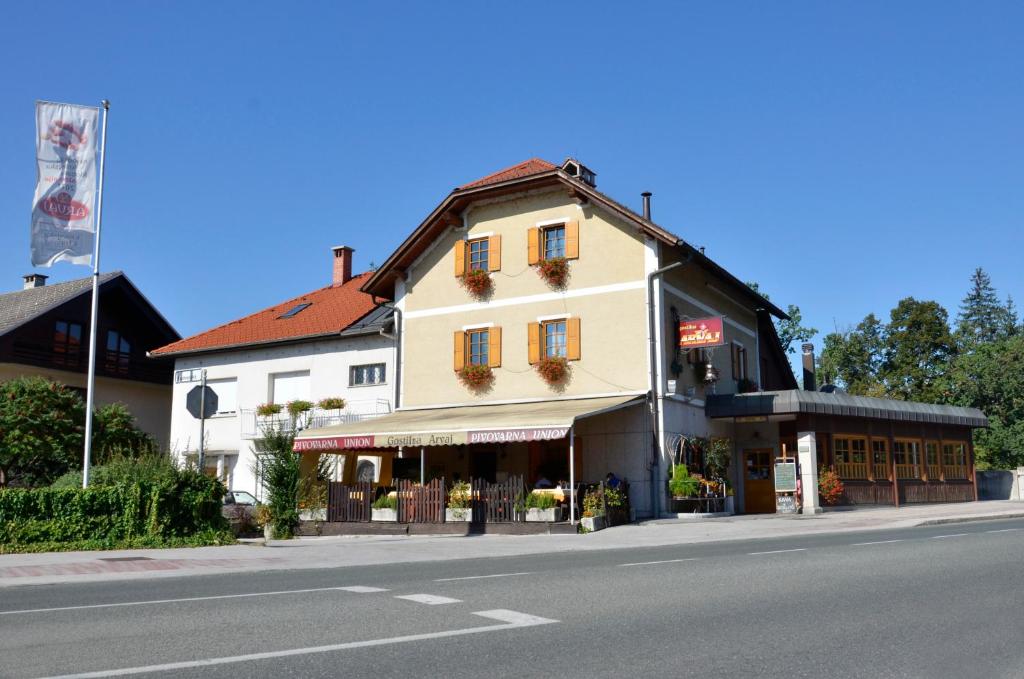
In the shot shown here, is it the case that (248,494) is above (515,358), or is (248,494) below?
below

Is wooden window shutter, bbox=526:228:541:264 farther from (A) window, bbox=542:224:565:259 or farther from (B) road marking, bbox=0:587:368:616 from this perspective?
(B) road marking, bbox=0:587:368:616

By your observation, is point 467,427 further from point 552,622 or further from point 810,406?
point 552,622

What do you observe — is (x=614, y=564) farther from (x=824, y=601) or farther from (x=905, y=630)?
(x=905, y=630)

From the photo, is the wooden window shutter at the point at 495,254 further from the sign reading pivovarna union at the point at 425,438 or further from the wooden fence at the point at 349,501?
the wooden fence at the point at 349,501

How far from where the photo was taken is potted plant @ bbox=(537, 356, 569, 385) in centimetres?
2445

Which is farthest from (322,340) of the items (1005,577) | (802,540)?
(1005,577)

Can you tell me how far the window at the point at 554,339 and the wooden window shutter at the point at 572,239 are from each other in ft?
5.99

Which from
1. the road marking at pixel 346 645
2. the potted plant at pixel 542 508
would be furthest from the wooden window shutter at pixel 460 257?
the road marking at pixel 346 645

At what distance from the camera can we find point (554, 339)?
25.0 meters

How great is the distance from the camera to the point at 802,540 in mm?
15508

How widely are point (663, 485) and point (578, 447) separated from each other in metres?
2.37

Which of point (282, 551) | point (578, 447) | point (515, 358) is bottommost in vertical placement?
point (282, 551)

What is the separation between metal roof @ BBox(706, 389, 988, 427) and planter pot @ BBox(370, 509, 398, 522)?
932cm

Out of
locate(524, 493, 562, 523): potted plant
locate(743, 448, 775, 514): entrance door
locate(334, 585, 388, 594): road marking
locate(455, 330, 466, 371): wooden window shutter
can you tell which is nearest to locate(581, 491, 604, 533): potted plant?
locate(524, 493, 562, 523): potted plant
